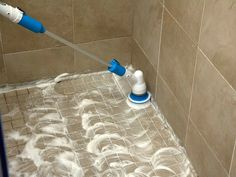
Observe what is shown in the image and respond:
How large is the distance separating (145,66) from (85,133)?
1.23ft

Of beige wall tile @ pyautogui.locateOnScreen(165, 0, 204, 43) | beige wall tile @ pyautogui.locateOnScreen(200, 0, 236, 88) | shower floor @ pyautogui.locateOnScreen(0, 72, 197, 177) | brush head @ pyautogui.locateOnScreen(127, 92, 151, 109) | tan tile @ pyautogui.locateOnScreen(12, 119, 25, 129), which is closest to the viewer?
beige wall tile @ pyautogui.locateOnScreen(200, 0, 236, 88)

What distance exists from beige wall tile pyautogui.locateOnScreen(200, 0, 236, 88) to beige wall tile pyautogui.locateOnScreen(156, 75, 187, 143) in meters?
0.34

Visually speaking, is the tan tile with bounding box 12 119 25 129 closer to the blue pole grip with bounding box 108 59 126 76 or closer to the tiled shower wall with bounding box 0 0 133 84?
the tiled shower wall with bounding box 0 0 133 84

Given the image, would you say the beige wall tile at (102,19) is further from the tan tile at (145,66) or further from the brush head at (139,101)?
the brush head at (139,101)

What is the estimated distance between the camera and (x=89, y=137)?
1685 millimetres

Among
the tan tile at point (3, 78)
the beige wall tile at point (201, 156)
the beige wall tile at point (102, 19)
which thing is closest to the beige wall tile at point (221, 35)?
the beige wall tile at point (201, 156)

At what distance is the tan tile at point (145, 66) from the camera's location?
5.87 ft

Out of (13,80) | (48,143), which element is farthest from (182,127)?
(13,80)

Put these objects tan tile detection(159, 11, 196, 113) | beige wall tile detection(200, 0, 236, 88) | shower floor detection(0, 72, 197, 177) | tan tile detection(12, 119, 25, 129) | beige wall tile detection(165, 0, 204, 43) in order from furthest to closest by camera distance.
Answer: tan tile detection(12, 119, 25, 129) → shower floor detection(0, 72, 197, 177) → tan tile detection(159, 11, 196, 113) → beige wall tile detection(165, 0, 204, 43) → beige wall tile detection(200, 0, 236, 88)

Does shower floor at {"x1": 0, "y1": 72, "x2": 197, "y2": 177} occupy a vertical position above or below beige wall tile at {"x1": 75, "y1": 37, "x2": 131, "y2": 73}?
below

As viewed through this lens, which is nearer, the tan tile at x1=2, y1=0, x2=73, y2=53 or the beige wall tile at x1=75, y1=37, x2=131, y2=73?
the tan tile at x1=2, y1=0, x2=73, y2=53

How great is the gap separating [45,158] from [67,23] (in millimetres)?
554

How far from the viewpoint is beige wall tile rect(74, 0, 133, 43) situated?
180cm

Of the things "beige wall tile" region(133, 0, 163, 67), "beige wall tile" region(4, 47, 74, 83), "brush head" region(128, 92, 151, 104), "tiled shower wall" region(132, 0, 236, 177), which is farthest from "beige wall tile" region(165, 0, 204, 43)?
"beige wall tile" region(4, 47, 74, 83)
